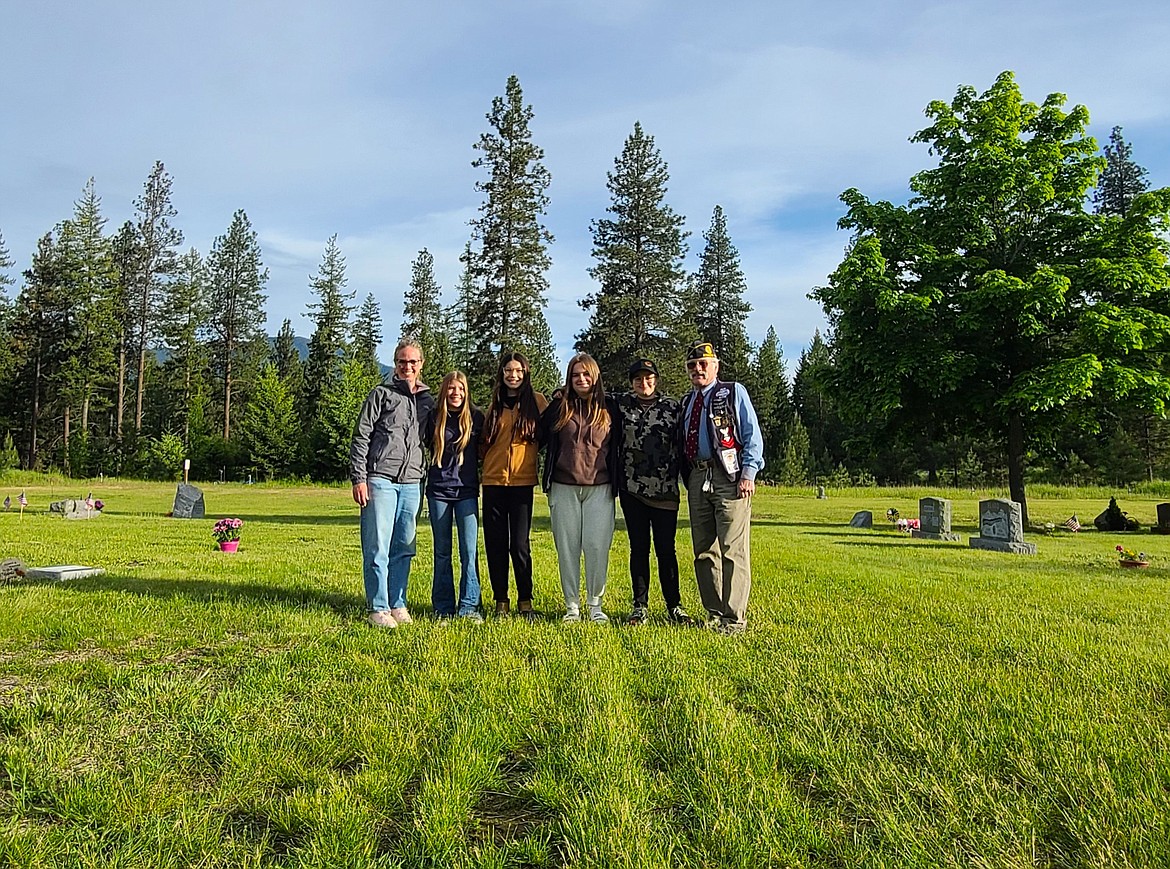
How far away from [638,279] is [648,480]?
98.6 ft

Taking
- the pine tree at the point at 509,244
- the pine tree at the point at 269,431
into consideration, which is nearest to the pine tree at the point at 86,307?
the pine tree at the point at 269,431

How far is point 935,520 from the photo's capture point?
591 inches

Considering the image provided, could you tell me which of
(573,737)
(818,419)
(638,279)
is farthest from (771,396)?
(573,737)

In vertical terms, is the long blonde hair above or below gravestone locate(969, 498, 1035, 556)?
above

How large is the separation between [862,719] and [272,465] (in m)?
46.6

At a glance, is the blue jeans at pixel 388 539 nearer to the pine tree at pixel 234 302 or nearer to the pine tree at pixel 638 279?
the pine tree at pixel 638 279

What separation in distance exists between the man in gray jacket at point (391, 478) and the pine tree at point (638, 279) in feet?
91.2

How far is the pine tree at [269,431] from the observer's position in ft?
147

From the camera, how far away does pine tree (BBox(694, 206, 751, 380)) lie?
162 ft

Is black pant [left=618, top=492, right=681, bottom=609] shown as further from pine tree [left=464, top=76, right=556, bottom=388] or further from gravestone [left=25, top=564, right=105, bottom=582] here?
pine tree [left=464, top=76, right=556, bottom=388]

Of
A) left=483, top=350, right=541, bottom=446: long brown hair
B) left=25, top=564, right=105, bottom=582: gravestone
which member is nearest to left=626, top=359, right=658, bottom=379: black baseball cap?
left=483, top=350, right=541, bottom=446: long brown hair

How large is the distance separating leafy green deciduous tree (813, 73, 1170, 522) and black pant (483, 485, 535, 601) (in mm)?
15279

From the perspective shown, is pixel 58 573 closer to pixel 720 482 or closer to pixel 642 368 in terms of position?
pixel 642 368

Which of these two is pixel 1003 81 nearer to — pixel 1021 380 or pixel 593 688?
pixel 1021 380
